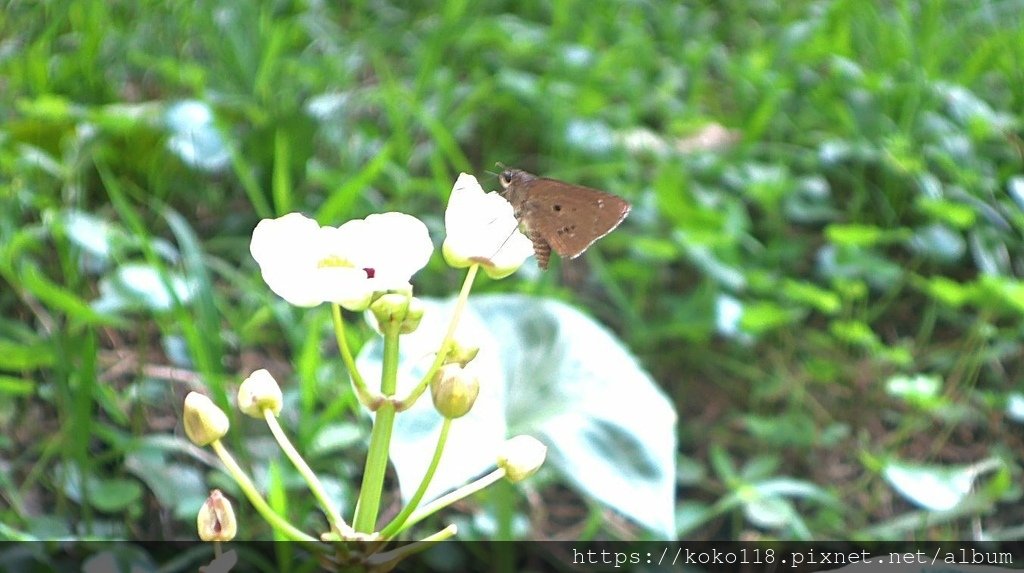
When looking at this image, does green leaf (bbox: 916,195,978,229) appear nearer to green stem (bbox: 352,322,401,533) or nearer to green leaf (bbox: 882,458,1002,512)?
green leaf (bbox: 882,458,1002,512)

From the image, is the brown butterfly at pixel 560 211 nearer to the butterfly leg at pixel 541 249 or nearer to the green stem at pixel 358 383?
the butterfly leg at pixel 541 249

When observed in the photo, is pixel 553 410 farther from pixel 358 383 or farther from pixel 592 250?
pixel 592 250

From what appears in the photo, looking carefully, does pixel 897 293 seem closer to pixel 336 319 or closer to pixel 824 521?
pixel 824 521

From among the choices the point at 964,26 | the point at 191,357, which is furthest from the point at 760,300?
the point at 964,26

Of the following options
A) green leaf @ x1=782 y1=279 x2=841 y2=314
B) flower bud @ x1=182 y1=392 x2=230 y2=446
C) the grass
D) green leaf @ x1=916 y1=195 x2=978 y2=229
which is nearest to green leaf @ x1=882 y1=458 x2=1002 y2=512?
the grass

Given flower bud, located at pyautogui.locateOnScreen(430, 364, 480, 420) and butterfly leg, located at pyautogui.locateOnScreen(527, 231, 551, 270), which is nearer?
flower bud, located at pyautogui.locateOnScreen(430, 364, 480, 420)

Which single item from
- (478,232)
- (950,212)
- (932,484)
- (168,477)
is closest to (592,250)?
(950,212)
